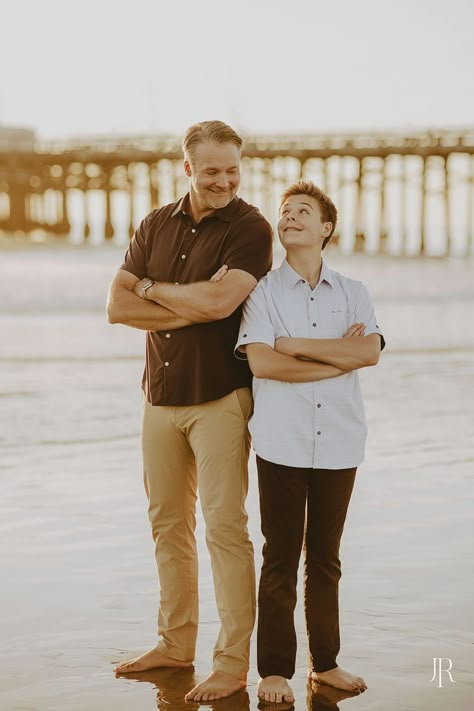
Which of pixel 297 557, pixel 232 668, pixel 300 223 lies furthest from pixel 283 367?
pixel 232 668

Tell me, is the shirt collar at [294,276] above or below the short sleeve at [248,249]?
below

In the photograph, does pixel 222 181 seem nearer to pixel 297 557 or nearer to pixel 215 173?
pixel 215 173

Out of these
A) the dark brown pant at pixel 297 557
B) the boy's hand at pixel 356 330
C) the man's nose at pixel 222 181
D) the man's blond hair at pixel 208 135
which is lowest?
the dark brown pant at pixel 297 557

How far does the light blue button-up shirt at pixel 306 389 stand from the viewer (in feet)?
11.4

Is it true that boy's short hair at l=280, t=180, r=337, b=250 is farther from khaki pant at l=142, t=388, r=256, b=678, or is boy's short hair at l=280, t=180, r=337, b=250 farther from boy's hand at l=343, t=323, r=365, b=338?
khaki pant at l=142, t=388, r=256, b=678

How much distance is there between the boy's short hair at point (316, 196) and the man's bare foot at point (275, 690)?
1.24 meters

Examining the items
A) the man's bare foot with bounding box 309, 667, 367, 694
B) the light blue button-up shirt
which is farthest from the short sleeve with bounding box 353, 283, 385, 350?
the man's bare foot with bounding box 309, 667, 367, 694

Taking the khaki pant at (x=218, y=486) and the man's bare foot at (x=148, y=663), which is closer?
the khaki pant at (x=218, y=486)

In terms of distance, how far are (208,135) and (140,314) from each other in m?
0.55

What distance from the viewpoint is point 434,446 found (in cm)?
741

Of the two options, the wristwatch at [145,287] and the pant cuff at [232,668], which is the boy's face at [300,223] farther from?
the pant cuff at [232,668]

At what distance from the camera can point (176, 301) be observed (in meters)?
3.55

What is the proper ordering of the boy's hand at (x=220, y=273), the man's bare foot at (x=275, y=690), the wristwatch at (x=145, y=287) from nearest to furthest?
the man's bare foot at (x=275, y=690) → the boy's hand at (x=220, y=273) → the wristwatch at (x=145, y=287)

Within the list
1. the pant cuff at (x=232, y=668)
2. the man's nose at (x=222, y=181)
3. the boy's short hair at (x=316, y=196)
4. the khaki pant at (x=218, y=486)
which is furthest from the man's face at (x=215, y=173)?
the pant cuff at (x=232, y=668)
